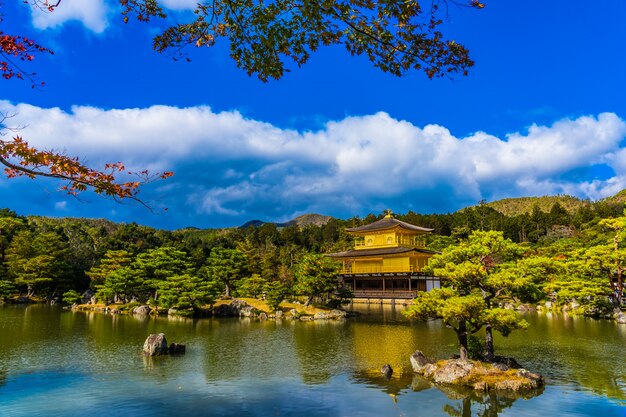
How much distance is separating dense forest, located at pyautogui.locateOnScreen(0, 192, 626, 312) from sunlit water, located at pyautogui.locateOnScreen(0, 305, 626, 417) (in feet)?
9.68

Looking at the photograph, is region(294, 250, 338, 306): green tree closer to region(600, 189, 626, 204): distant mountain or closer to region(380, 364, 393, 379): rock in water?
region(380, 364, 393, 379): rock in water

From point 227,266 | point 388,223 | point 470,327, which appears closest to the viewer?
point 470,327

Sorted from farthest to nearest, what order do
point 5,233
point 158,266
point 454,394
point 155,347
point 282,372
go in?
point 5,233 → point 158,266 → point 155,347 → point 282,372 → point 454,394

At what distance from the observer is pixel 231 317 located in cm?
2944

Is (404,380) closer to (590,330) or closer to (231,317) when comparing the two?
(590,330)

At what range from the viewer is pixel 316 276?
3005 centimetres

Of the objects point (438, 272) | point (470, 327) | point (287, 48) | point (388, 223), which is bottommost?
point (470, 327)

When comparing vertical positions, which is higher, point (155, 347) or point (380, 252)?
point (380, 252)

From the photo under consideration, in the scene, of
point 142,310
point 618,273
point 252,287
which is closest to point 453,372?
point 618,273

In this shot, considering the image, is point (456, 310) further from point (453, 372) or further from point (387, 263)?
point (387, 263)

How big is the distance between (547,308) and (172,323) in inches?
997

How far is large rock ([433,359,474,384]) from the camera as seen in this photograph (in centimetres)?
1204

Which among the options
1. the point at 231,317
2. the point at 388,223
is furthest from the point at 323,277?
the point at 388,223

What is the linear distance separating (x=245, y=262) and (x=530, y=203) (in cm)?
7985
